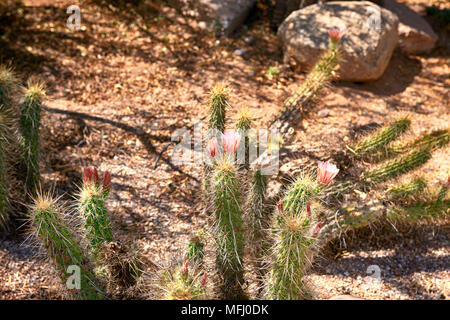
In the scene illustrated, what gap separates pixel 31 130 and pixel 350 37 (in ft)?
12.4

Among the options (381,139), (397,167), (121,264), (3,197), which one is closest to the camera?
(121,264)

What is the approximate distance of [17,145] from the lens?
3.43 meters

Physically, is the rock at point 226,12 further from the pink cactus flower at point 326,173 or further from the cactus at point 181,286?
the cactus at point 181,286

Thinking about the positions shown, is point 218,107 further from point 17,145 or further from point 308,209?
point 17,145

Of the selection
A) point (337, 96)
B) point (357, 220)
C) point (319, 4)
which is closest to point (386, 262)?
point (357, 220)

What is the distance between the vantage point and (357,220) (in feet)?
10.8

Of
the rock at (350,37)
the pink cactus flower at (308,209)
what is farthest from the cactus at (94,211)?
the rock at (350,37)

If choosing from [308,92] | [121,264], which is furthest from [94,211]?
[308,92]

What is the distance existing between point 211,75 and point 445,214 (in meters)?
3.10

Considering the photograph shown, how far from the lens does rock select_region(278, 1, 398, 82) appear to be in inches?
208

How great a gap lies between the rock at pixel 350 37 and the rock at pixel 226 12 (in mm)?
855

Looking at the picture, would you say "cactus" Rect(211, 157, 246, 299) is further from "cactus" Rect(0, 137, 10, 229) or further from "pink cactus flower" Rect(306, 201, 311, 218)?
"cactus" Rect(0, 137, 10, 229)

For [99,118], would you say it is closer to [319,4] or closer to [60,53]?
[60,53]
